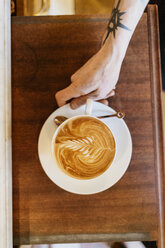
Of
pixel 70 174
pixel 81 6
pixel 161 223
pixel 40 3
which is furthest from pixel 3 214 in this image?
pixel 81 6

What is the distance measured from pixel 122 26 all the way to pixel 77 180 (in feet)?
1.52

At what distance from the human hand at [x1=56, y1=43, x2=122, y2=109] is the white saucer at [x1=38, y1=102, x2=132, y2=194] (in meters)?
0.03

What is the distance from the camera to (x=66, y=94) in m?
0.68

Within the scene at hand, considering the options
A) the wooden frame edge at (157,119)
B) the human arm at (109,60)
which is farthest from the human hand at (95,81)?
the wooden frame edge at (157,119)

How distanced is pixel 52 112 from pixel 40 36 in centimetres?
26

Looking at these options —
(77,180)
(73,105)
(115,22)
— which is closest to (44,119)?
(73,105)

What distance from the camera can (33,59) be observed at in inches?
29.5

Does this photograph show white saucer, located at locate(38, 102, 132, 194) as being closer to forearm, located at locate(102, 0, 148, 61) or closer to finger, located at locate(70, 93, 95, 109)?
finger, located at locate(70, 93, 95, 109)

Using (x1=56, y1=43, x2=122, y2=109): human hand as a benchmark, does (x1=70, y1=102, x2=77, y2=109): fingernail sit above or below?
below

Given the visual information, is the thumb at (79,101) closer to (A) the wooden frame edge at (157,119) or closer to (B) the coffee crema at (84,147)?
(B) the coffee crema at (84,147)

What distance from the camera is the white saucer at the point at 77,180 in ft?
2.27

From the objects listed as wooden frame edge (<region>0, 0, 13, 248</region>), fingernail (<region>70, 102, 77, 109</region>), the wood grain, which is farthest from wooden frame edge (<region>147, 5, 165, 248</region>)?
wooden frame edge (<region>0, 0, 13, 248</region>)

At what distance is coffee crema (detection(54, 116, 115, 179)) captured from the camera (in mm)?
630

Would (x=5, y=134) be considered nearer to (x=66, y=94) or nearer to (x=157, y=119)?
(x=66, y=94)
